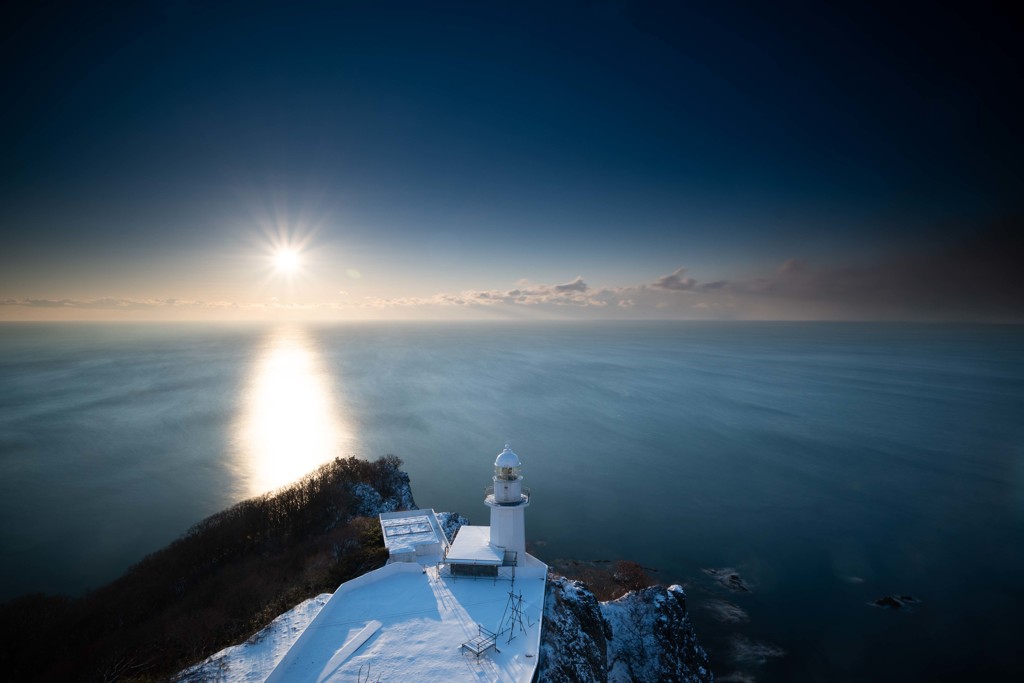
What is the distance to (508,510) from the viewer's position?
24.7 m

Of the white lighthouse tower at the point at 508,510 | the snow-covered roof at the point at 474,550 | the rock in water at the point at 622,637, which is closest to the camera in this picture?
the rock in water at the point at 622,637

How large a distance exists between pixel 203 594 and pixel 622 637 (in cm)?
2480

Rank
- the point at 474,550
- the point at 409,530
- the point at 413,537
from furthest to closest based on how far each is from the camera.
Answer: the point at 409,530, the point at 413,537, the point at 474,550

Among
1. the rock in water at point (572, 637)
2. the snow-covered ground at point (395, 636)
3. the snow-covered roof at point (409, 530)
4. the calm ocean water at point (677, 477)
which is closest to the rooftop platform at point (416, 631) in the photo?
the snow-covered ground at point (395, 636)

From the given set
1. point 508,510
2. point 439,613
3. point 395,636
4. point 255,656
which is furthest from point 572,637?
point 255,656

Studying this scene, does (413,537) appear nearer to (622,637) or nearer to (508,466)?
(508,466)

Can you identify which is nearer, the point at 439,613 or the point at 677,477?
the point at 439,613

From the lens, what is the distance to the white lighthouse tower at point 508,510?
24594 millimetres

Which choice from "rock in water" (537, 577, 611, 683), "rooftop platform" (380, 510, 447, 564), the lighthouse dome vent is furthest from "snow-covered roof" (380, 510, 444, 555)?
"rock in water" (537, 577, 611, 683)

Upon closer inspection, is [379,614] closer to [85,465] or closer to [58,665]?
[58,665]

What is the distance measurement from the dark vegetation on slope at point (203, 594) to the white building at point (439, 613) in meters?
3.08

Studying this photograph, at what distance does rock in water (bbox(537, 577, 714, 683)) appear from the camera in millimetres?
20719

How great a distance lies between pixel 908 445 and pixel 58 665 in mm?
94438

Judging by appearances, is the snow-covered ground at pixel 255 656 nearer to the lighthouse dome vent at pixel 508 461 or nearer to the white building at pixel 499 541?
the white building at pixel 499 541
